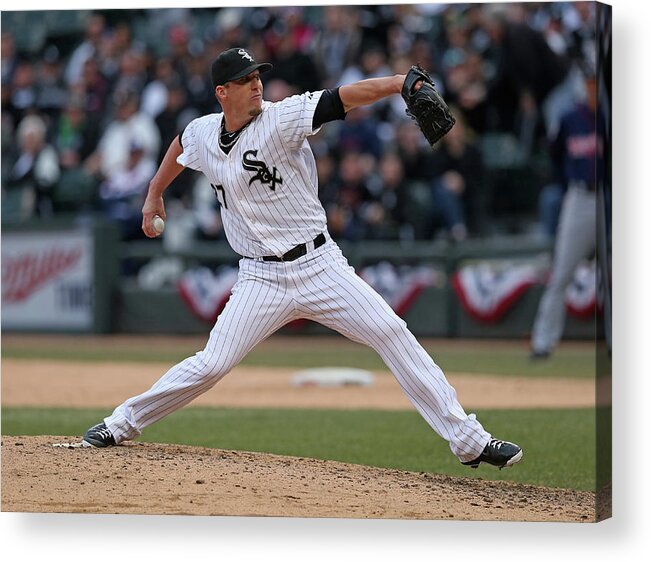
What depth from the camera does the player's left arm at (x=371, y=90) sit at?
3910 millimetres

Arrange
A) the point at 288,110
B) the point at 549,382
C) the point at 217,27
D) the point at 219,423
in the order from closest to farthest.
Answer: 1. the point at 288,110
2. the point at 219,423
3. the point at 549,382
4. the point at 217,27

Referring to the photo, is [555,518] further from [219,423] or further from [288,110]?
[219,423]

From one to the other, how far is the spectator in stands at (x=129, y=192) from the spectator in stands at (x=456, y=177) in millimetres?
2370

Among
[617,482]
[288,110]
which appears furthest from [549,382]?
[288,110]

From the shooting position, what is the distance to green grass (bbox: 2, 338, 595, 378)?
8.88 metres

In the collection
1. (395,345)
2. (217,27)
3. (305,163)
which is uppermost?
(217,27)

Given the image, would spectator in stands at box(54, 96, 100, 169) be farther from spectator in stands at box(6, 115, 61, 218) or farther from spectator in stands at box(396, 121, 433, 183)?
spectator in stands at box(396, 121, 433, 183)

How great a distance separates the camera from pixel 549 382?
827 centimetres

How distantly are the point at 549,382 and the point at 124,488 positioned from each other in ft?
14.3

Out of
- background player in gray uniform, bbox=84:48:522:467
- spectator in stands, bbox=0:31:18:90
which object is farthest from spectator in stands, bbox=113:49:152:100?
background player in gray uniform, bbox=84:48:522:467

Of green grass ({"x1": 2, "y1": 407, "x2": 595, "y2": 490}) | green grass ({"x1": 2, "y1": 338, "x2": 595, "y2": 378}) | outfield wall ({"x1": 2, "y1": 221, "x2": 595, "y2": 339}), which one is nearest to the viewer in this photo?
green grass ({"x1": 2, "y1": 407, "x2": 595, "y2": 490})

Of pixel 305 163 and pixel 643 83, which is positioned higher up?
pixel 643 83

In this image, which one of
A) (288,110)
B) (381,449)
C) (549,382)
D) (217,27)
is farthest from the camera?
(217,27)

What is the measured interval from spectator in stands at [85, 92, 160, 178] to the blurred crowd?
0.01m
